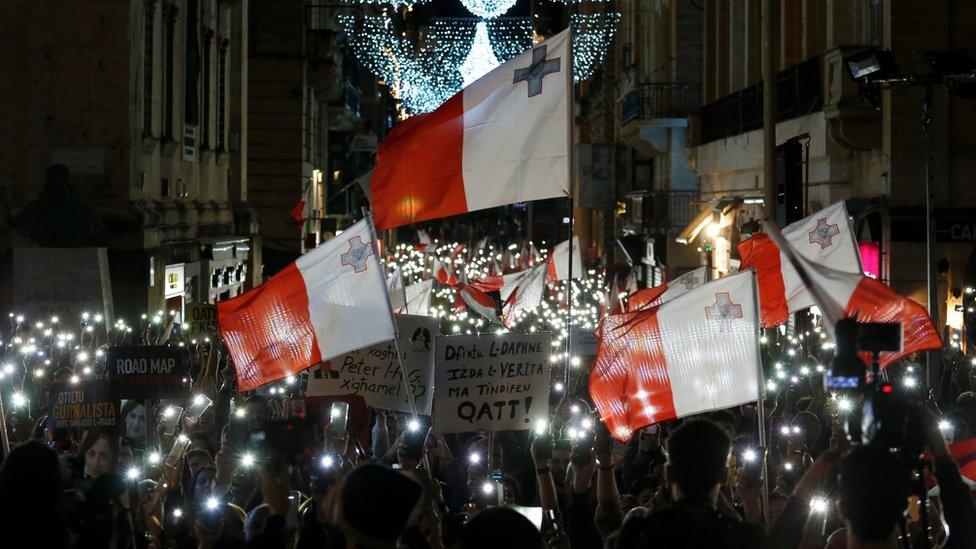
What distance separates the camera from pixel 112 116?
2588 centimetres

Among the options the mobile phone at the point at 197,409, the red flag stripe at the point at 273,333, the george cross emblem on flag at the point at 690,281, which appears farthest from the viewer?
the george cross emblem on flag at the point at 690,281

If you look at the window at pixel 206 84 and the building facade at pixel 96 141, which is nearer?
the building facade at pixel 96 141

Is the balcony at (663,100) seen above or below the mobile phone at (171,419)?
above

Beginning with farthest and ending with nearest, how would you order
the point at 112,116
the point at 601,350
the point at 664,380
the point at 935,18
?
the point at 112,116 < the point at 935,18 < the point at 601,350 < the point at 664,380

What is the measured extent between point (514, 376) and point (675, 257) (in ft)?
104

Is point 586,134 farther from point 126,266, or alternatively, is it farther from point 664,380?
point 664,380

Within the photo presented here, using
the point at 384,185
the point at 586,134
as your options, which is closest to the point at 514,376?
the point at 384,185

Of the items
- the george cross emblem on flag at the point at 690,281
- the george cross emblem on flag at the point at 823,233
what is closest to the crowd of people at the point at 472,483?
the george cross emblem on flag at the point at 823,233

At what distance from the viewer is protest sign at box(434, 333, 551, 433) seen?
10828mm

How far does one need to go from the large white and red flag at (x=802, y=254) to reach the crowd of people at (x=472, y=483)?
81 centimetres

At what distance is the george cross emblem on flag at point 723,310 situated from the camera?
34.5 feet

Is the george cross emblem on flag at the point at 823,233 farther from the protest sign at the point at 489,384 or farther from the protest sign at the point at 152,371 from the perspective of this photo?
the protest sign at the point at 152,371

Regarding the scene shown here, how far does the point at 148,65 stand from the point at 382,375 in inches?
681

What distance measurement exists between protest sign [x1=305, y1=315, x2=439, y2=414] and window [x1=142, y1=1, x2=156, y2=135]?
16.4 metres
